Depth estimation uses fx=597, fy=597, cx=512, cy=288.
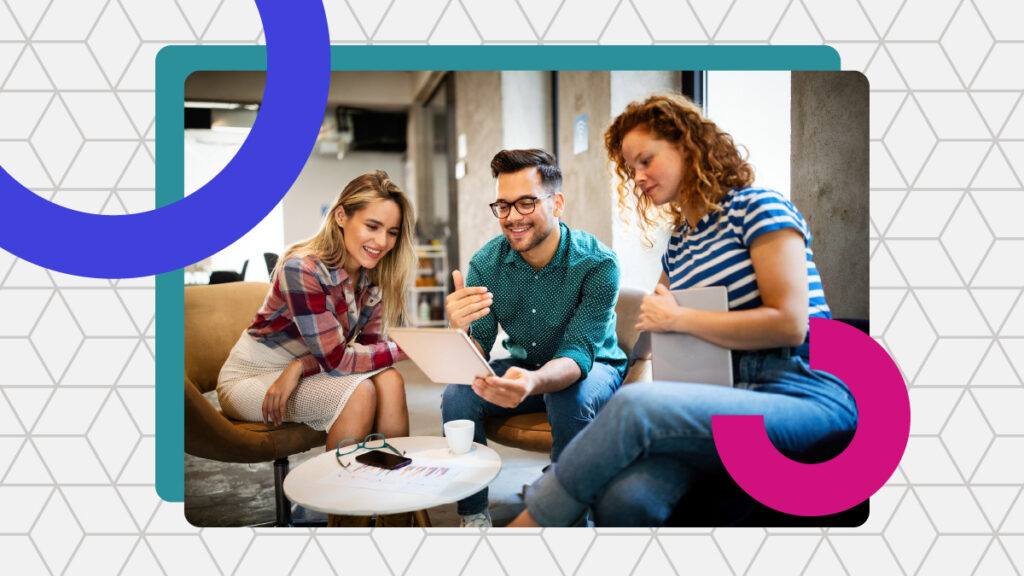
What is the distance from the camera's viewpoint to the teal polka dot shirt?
1789 millimetres

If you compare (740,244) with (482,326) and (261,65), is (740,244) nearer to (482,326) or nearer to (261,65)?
(482,326)

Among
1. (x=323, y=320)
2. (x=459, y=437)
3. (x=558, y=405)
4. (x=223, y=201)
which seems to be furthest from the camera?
(x=323, y=320)

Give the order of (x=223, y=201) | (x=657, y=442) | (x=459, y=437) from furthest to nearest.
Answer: (x=459, y=437), (x=223, y=201), (x=657, y=442)

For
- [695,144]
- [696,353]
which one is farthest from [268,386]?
[695,144]

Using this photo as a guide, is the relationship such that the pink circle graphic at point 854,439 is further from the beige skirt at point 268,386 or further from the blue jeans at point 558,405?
the beige skirt at point 268,386

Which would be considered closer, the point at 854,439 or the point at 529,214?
the point at 854,439

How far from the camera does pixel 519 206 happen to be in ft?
5.52

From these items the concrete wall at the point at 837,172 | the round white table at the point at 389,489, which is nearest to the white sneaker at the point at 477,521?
the round white table at the point at 389,489

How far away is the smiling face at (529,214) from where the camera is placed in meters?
1.65

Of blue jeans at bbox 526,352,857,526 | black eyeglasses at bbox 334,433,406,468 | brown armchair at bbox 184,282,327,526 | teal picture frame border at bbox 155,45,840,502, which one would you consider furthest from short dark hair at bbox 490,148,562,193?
brown armchair at bbox 184,282,327,526

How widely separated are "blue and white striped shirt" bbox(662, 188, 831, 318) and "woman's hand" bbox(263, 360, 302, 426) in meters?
1.18

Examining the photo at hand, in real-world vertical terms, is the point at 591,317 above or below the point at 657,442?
above

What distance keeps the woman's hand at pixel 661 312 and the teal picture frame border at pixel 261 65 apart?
1.86 feet

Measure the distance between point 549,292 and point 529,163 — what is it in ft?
1.33
